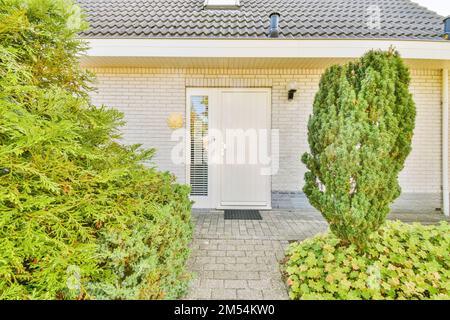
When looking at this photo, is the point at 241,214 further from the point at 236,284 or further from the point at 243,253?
the point at 236,284

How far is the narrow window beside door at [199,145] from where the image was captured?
4.97 m

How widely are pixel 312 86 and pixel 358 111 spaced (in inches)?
105

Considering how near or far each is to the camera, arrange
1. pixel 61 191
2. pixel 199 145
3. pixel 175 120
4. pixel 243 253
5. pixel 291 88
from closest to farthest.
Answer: pixel 61 191, pixel 243 253, pixel 291 88, pixel 175 120, pixel 199 145

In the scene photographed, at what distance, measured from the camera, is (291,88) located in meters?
4.67

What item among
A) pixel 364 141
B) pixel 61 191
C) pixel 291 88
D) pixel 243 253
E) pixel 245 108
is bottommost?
pixel 243 253

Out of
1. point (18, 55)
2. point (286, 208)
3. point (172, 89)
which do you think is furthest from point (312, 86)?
point (18, 55)

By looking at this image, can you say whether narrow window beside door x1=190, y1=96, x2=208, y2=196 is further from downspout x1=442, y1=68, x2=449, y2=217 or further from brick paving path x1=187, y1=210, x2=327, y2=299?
downspout x1=442, y1=68, x2=449, y2=217

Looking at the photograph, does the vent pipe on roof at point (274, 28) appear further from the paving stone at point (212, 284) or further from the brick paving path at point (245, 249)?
the paving stone at point (212, 284)

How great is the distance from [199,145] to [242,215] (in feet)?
5.52

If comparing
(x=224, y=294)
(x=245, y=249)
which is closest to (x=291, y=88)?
(x=245, y=249)

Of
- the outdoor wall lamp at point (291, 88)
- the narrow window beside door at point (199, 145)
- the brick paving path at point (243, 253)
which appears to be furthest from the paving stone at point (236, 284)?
the outdoor wall lamp at point (291, 88)

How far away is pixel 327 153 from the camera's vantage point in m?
2.55

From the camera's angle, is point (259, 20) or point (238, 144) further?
point (259, 20)

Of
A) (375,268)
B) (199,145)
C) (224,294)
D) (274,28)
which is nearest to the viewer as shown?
(224,294)
